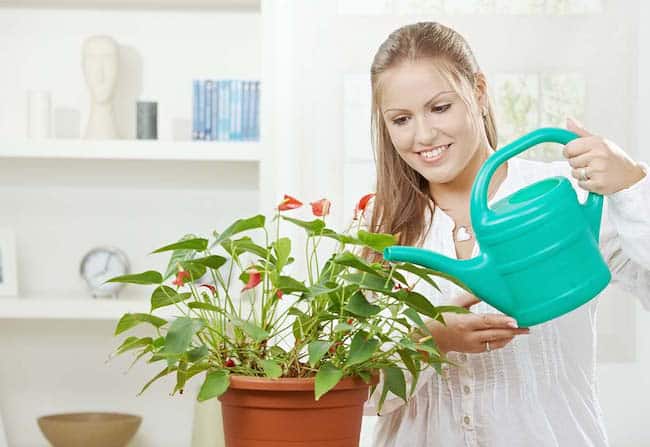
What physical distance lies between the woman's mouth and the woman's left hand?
11.7 inches

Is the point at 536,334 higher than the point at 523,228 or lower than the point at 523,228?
lower

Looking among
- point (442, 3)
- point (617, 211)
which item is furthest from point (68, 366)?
point (617, 211)

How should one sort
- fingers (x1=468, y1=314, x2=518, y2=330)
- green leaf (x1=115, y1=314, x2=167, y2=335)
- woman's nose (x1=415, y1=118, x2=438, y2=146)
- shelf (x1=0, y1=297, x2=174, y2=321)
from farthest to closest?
shelf (x1=0, y1=297, x2=174, y2=321) → woman's nose (x1=415, y1=118, x2=438, y2=146) → fingers (x1=468, y1=314, x2=518, y2=330) → green leaf (x1=115, y1=314, x2=167, y2=335)

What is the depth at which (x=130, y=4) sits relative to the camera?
2.89 metres

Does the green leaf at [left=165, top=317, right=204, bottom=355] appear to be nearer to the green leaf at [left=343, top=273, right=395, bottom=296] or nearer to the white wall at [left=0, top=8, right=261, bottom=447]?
the green leaf at [left=343, top=273, right=395, bottom=296]

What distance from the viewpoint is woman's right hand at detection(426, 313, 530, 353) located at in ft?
3.94

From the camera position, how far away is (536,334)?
59.0 inches

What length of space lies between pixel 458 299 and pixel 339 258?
30cm

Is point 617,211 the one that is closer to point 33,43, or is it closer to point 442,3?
point 442,3

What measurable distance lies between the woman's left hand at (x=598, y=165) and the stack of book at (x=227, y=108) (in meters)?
1.63

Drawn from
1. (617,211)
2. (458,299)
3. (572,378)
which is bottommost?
(572,378)

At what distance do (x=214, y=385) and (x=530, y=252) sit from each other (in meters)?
0.36

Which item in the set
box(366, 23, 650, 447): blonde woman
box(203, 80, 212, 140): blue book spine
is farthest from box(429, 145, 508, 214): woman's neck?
box(203, 80, 212, 140): blue book spine

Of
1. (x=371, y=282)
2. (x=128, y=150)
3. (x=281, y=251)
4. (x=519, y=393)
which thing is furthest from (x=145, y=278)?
(x=128, y=150)
